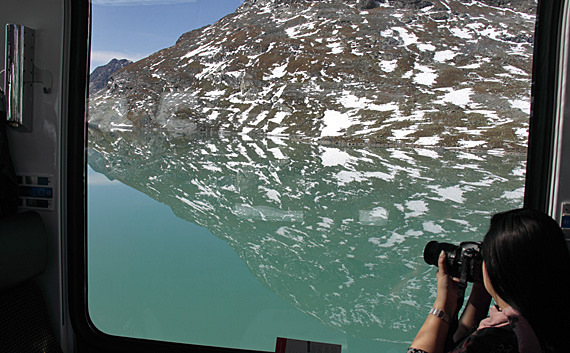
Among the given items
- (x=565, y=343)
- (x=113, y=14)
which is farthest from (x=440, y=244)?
(x=113, y=14)

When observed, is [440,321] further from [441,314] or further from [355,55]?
[355,55]

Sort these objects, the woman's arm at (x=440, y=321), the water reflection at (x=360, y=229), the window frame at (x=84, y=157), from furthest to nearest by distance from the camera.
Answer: the water reflection at (x=360, y=229) < the window frame at (x=84, y=157) < the woman's arm at (x=440, y=321)

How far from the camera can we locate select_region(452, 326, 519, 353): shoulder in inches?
27.6

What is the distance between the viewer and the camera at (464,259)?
0.96 meters

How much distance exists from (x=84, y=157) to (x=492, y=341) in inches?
72.5

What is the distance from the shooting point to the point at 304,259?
12.0 ft

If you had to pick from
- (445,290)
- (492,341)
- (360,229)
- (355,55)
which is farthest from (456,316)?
(360,229)

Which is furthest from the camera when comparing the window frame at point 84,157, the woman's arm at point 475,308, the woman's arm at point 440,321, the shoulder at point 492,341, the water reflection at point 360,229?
the water reflection at point 360,229

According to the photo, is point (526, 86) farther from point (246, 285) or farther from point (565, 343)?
point (246, 285)

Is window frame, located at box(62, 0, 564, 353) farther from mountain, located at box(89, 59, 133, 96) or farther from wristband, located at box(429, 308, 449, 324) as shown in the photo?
wristband, located at box(429, 308, 449, 324)

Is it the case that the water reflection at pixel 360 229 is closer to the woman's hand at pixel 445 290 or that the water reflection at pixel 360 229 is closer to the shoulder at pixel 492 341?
the woman's hand at pixel 445 290

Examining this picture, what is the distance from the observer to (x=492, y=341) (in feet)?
2.34

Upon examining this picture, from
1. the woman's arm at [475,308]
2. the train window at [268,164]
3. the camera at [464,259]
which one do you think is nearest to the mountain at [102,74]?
the train window at [268,164]

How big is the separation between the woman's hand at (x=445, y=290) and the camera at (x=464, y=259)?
1 cm
